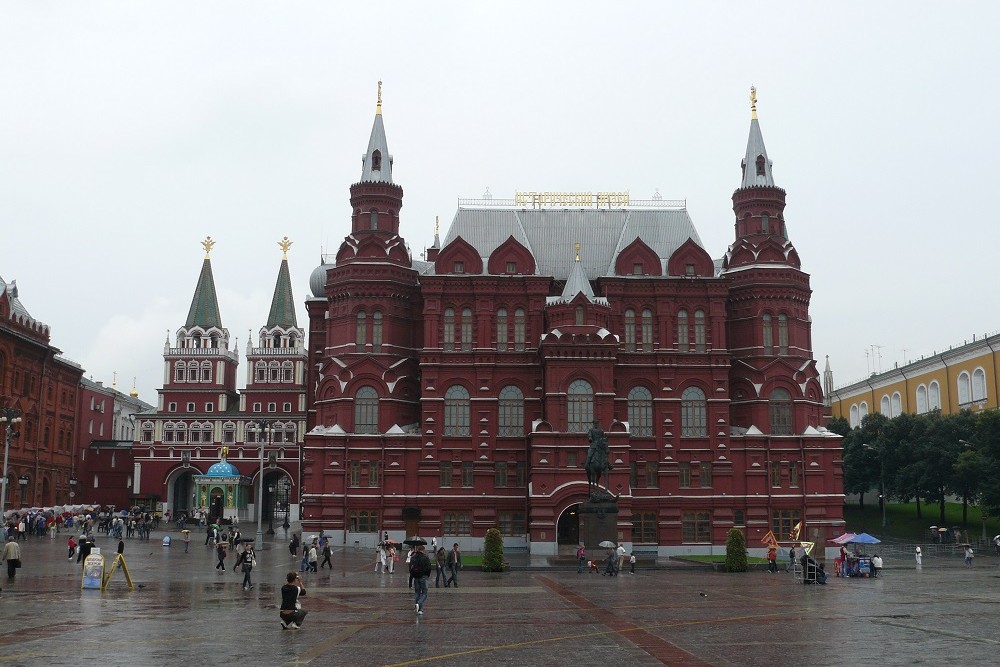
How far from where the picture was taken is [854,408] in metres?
132

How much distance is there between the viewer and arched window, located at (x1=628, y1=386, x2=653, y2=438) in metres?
69.2

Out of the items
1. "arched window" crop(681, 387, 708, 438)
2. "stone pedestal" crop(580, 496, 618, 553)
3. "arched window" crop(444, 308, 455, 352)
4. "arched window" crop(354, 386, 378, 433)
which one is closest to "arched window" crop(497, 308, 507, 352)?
"arched window" crop(444, 308, 455, 352)

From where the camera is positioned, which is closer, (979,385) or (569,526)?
(569,526)

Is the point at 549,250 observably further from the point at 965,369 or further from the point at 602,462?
the point at 965,369

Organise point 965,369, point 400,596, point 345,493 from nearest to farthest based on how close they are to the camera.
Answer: point 400,596, point 345,493, point 965,369

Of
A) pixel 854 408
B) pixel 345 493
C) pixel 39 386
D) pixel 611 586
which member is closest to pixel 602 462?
pixel 611 586

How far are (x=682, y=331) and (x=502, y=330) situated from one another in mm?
12675

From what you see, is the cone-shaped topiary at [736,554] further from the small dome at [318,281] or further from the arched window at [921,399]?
the arched window at [921,399]

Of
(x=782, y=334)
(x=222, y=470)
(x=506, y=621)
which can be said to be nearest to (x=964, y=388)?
(x=782, y=334)

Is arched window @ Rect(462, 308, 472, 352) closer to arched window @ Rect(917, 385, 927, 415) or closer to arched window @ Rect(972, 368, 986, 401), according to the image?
arched window @ Rect(972, 368, 986, 401)

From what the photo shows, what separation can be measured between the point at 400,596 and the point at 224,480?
73895 mm

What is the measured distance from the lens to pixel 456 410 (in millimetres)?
68938

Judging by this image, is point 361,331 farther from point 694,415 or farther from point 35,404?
point 35,404

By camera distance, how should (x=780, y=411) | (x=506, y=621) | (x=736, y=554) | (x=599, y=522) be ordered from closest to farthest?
(x=506, y=621) → (x=736, y=554) → (x=599, y=522) → (x=780, y=411)
